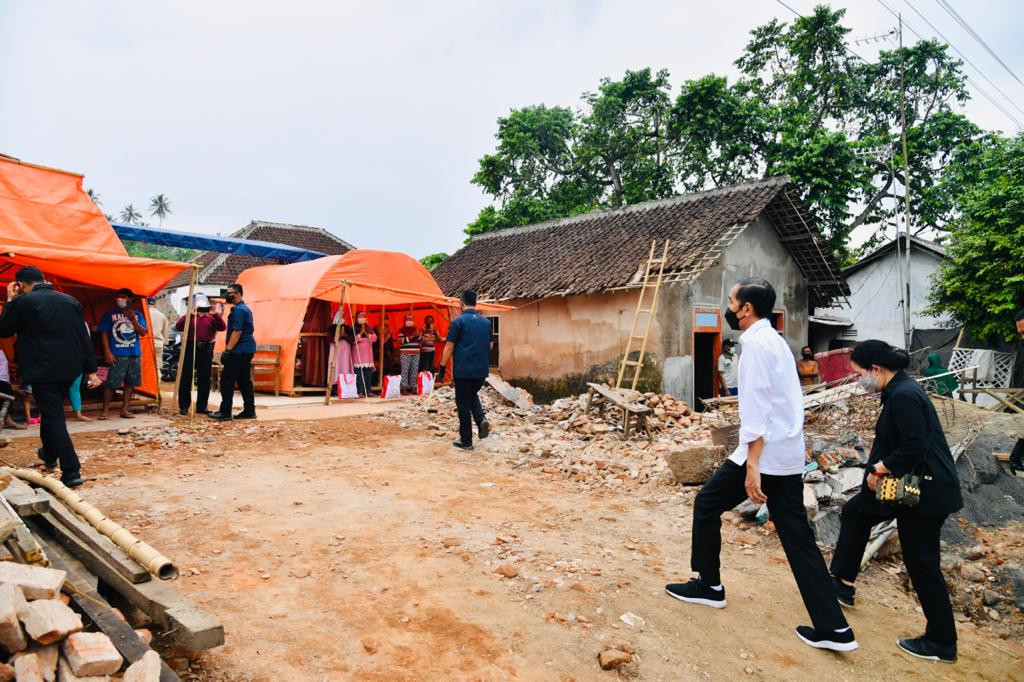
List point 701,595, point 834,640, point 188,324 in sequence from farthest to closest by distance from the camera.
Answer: point 188,324
point 701,595
point 834,640

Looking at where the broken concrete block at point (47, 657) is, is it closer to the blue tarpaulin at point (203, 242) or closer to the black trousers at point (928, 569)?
the black trousers at point (928, 569)

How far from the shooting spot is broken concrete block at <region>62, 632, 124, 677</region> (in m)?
2.02

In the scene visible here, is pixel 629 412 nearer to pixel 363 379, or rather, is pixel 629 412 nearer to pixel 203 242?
pixel 363 379

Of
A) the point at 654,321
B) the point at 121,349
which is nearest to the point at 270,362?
the point at 121,349

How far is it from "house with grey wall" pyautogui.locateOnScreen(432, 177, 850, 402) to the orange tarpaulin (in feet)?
26.5

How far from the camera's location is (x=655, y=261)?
12.0 m

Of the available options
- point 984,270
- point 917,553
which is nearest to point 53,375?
point 917,553

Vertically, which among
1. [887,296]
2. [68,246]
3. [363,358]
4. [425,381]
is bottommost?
[425,381]

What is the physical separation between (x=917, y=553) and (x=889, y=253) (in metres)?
19.6

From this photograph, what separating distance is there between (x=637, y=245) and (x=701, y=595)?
34.2 ft

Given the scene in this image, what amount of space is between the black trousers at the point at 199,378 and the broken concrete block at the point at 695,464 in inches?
260

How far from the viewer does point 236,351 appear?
814 cm

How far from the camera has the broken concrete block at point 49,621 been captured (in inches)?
81.1

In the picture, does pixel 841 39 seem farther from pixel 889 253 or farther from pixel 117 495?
pixel 117 495
